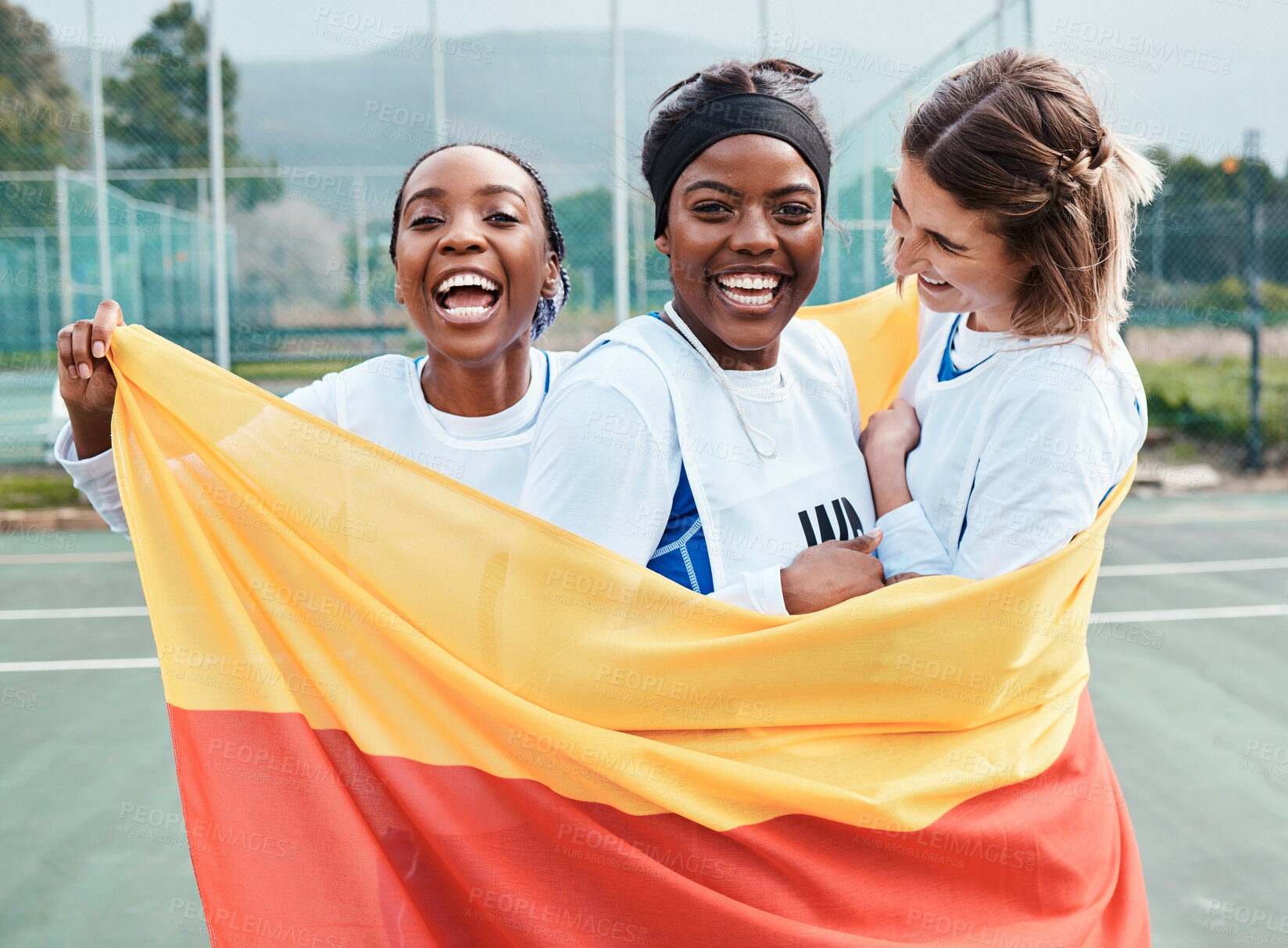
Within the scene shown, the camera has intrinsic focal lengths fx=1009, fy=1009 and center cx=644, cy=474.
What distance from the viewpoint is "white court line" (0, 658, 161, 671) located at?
5.47 m

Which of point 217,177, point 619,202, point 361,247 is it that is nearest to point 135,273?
point 217,177

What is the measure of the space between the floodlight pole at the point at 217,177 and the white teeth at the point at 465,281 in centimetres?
839

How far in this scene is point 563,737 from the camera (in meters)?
1.51

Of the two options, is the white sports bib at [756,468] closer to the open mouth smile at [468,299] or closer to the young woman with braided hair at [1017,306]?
the young woman with braided hair at [1017,306]

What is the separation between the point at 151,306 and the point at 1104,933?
437 inches

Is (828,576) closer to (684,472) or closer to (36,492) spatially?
(684,472)

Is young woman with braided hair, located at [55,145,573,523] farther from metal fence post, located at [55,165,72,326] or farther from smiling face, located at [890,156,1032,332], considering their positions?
metal fence post, located at [55,165,72,326]

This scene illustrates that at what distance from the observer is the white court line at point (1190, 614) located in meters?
6.17

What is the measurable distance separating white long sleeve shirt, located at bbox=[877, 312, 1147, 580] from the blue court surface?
2.02 meters

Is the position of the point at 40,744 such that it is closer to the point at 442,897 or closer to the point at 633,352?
the point at 442,897

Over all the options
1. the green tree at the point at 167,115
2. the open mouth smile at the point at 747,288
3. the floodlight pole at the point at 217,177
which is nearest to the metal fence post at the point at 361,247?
the floodlight pole at the point at 217,177

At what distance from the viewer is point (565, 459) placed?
4.98 feet

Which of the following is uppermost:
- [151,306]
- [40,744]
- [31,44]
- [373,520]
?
[31,44]

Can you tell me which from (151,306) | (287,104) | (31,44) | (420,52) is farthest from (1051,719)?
(31,44)
